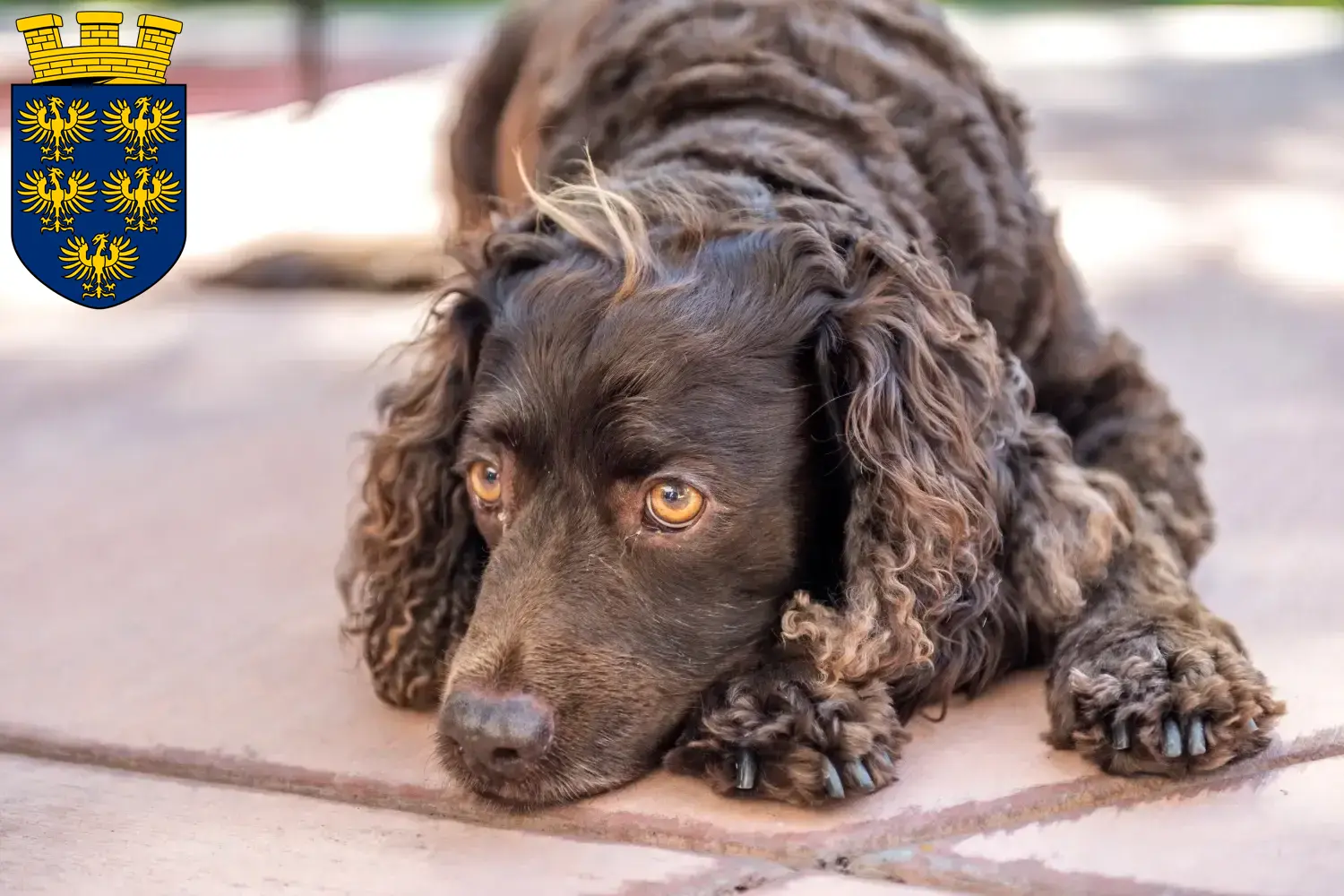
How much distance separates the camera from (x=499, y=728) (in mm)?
2344

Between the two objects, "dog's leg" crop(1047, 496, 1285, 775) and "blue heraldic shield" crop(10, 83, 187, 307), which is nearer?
"dog's leg" crop(1047, 496, 1285, 775)

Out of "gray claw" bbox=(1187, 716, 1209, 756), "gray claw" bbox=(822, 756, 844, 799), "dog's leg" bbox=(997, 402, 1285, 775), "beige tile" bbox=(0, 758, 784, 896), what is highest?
"dog's leg" bbox=(997, 402, 1285, 775)

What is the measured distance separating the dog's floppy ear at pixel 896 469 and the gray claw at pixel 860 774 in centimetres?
15

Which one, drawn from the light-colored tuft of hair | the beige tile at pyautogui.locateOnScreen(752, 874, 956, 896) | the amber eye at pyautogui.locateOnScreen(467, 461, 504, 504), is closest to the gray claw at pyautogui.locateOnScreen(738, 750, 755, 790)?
the beige tile at pyautogui.locateOnScreen(752, 874, 956, 896)

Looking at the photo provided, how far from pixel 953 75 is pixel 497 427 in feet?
5.19

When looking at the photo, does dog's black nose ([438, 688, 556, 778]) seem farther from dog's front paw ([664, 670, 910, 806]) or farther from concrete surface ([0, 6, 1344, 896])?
dog's front paw ([664, 670, 910, 806])

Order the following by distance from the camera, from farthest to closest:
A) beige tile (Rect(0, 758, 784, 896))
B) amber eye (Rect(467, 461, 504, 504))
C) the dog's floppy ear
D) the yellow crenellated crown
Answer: the yellow crenellated crown, amber eye (Rect(467, 461, 504, 504)), the dog's floppy ear, beige tile (Rect(0, 758, 784, 896))

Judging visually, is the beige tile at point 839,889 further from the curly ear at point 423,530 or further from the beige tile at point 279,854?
the curly ear at point 423,530

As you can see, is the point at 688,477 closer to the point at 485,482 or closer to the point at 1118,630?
the point at 485,482

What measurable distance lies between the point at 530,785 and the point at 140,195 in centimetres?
137

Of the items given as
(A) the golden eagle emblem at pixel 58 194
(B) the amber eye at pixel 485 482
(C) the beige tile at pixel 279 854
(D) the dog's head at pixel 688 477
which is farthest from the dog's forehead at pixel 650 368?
(A) the golden eagle emblem at pixel 58 194

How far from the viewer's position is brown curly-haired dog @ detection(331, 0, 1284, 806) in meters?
2.44

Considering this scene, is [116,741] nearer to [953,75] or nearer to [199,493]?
[199,493]

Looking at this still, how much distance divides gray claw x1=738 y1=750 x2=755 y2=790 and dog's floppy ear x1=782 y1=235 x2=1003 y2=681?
192 mm
